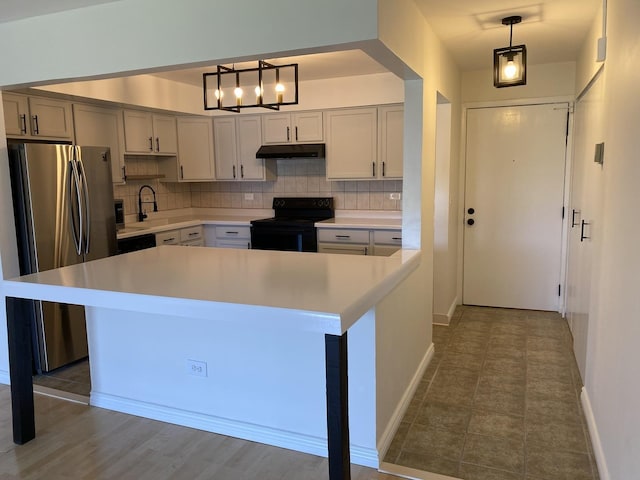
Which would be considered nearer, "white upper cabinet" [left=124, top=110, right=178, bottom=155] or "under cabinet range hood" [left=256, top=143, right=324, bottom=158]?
"white upper cabinet" [left=124, top=110, right=178, bottom=155]

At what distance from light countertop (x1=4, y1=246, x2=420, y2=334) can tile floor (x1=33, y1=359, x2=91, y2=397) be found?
3.29 feet

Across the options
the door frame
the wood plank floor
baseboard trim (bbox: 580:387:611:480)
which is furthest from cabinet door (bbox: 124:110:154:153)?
baseboard trim (bbox: 580:387:611:480)

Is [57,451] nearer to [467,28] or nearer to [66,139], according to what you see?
[66,139]

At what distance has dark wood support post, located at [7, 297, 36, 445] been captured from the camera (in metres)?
2.38

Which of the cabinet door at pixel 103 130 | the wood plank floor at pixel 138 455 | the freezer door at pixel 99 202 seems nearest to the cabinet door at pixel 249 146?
the cabinet door at pixel 103 130

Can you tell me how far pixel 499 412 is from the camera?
2789mm

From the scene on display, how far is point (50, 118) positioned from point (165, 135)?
1339 mm

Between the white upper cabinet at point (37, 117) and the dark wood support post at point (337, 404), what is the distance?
3035mm

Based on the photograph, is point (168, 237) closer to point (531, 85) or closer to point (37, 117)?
point (37, 117)

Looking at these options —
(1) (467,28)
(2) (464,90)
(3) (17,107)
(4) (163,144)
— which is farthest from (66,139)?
(2) (464,90)

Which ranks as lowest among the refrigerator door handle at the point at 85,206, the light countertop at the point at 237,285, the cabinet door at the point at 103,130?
the light countertop at the point at 237,285

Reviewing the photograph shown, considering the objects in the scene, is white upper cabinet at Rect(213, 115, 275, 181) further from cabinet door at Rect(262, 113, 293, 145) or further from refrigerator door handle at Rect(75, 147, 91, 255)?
refrigerator door handle at Rect(75, 147, 91, 255)

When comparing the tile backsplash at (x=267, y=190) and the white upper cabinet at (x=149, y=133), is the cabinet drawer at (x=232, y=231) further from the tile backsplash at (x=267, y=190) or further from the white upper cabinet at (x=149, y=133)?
the white upper cabinet at (x=149, y=133)

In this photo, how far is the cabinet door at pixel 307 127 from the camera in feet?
15.8
